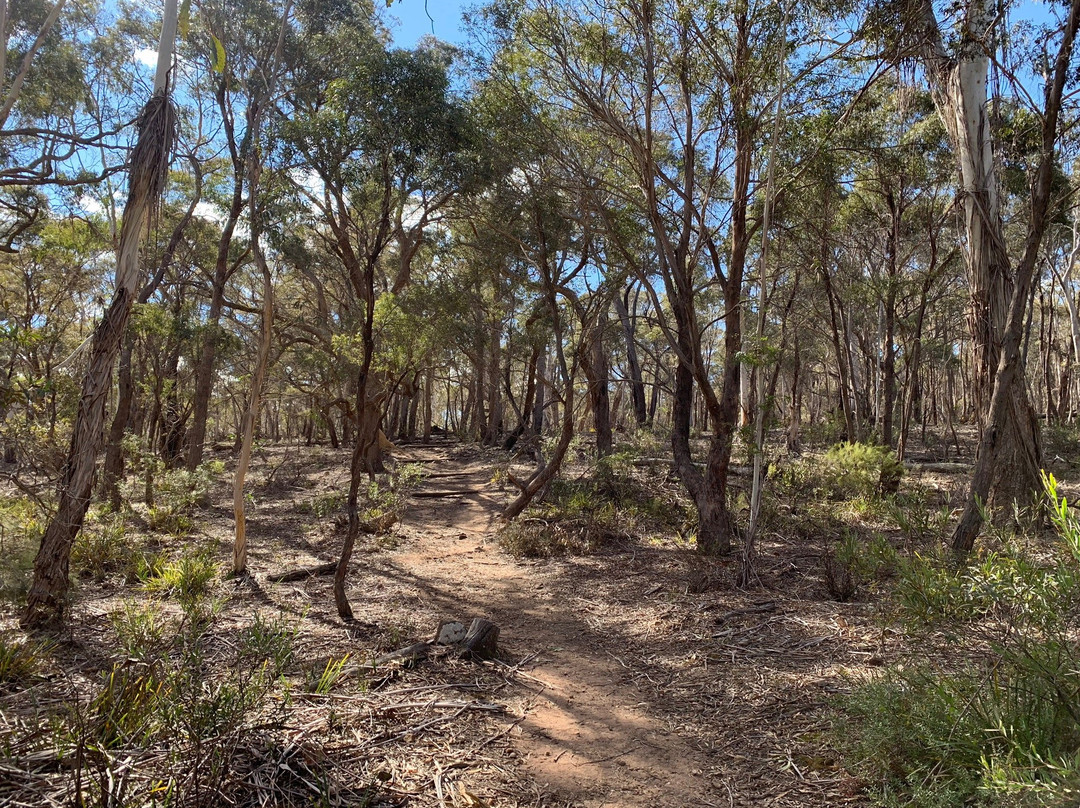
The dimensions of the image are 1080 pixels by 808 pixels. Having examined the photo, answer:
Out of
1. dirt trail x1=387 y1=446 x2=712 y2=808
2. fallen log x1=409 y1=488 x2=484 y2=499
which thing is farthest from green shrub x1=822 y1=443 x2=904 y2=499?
fallen log x1=409 y1=488 x2=484 y2=499

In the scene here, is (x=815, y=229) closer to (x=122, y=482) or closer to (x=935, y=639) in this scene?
(x=935, y=639)

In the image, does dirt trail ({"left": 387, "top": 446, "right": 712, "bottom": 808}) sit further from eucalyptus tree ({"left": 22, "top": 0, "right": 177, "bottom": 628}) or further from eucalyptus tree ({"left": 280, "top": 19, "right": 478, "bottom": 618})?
eucalyptus tree ({"left": 22, "top": 0, "right": 177, "bottom": 628})

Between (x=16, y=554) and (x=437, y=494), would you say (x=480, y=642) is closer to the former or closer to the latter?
(x=16, y=554)

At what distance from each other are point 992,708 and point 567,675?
2746 mm

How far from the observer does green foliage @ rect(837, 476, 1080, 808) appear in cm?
226

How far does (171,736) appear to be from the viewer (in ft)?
9.09

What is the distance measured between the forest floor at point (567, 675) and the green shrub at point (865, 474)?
2621mm

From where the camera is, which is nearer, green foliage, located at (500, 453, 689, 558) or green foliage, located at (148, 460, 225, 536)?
green foliage, located at (500, 453, 689, 558)

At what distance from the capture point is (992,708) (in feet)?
8.82

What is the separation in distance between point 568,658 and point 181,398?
1551cm

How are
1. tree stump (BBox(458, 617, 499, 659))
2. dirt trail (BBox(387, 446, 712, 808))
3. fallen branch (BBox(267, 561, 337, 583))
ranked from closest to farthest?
dirt trail (BBox(387, 446, 712, 808)) → tree stump (BBox(458, 617, 499, 659)) → fallen branch (BBox(267, 561, 337, 583))

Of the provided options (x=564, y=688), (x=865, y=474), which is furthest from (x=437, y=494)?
(x=564, y=688)

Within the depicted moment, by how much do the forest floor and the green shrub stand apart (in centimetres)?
262

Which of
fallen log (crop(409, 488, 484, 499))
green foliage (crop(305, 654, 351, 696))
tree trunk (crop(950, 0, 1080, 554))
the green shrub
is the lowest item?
green foliage (crop(305, 654, 351, 696))
